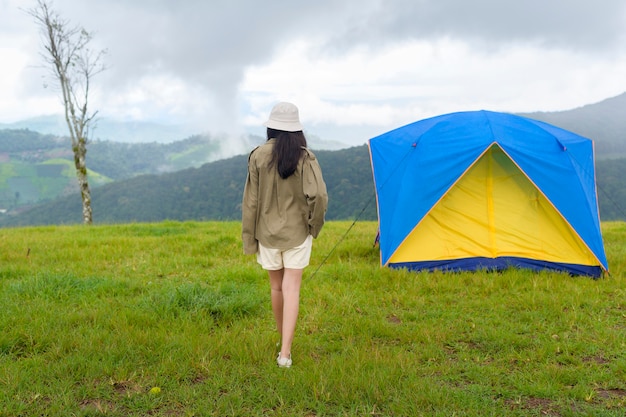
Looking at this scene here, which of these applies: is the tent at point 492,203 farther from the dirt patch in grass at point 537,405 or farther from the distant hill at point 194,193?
the distant hill at point 194,193

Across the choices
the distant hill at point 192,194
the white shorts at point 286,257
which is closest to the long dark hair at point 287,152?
the white shorts at point 286,257

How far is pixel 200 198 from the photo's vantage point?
86.5m

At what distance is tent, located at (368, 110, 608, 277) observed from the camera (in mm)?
7180

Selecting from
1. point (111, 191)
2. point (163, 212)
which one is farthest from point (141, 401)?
point (111, 191)

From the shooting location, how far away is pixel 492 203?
755 cm

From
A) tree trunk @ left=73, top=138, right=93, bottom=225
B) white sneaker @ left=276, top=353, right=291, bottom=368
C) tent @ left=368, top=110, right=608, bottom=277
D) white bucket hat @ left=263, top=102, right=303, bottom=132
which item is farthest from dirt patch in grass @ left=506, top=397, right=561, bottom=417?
tree trunk @ left=73, top=138, right=93, bottom=225

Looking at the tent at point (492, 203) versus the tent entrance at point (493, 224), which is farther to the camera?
the tent entrance at point (493, 224)

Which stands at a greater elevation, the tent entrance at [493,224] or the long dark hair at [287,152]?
the long dark hair at [287,152]

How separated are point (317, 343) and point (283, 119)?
7.01 ft

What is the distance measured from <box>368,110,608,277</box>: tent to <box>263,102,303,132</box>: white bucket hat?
3908mm

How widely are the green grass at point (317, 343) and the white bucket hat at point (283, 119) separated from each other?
1.93 meters

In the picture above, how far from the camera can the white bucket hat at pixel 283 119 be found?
3826 mm

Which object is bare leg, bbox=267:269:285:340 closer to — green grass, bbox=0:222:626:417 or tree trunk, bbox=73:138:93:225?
green grass, bbox=0:222:626:417

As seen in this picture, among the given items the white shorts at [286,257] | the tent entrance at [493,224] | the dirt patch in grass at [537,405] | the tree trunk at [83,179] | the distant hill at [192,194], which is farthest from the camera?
the distant hill at [192,194]
